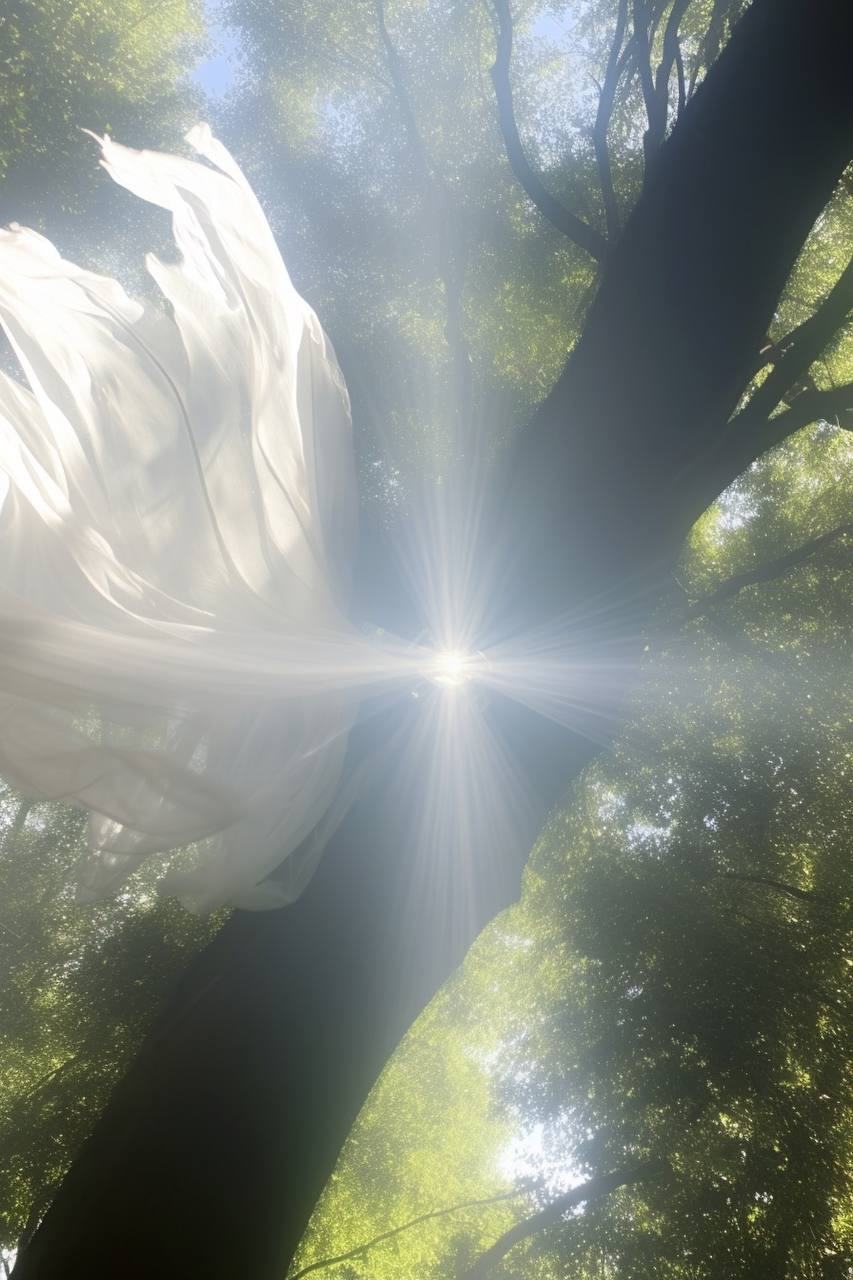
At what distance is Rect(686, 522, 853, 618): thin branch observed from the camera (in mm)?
5844

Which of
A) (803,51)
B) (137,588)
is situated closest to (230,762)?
(137,588)

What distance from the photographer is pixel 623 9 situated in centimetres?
448

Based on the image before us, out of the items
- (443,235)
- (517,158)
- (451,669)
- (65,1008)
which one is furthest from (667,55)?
(65,1008)

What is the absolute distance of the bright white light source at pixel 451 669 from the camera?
1764 millimetres

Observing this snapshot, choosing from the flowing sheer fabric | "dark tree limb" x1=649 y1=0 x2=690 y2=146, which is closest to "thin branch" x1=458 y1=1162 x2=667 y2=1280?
the flowing sheer fabric

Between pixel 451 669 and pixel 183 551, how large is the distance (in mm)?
740

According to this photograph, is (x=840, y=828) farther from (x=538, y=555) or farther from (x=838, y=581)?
(x=538, y=555)

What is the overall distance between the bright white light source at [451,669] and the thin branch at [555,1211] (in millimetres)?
7543

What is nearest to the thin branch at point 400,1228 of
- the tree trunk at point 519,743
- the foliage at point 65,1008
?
the foliage at point 65,1008

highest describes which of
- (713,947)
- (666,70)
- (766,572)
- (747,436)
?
(666,70)

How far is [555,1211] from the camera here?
28.7ft

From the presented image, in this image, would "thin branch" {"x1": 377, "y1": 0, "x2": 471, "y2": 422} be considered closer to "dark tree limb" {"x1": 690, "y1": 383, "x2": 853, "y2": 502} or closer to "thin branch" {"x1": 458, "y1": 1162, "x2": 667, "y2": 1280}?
"dark tree limb" {"x1": 690, "y1": 383, "x2": 853, "y2": 502}

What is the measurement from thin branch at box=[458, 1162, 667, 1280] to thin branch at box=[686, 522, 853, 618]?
5.68 m

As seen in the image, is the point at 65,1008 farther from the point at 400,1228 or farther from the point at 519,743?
the point at 519,743
